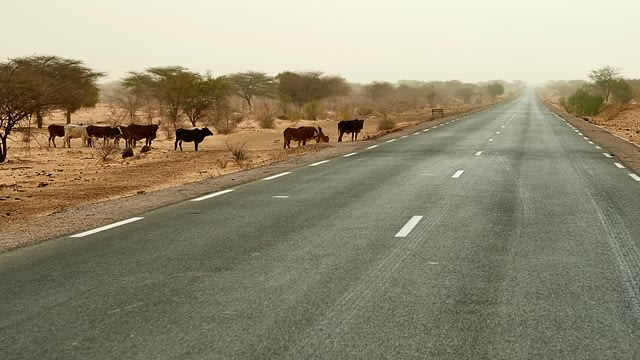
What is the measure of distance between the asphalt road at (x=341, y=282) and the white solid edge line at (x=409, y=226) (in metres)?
0.04

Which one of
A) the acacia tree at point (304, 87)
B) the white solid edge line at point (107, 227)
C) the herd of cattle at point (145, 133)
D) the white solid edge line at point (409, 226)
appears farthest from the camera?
the acacia tree at point (304, 87)

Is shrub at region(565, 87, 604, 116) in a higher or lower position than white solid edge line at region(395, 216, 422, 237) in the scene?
higher

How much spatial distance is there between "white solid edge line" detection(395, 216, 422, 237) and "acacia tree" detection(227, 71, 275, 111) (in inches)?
2999

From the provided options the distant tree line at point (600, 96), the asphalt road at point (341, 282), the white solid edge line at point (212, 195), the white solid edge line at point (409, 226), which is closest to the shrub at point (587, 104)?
the distant tree line at point (600, 96)

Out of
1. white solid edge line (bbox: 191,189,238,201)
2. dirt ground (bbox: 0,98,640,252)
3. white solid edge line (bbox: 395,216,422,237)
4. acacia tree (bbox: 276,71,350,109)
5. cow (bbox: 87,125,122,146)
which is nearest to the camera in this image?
white solid edge line (bbox: 395,216,422,237)

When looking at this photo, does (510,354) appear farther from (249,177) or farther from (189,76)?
(189,76)

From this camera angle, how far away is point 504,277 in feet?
19.0

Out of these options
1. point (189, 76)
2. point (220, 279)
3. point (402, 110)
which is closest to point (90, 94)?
point (189, 76)

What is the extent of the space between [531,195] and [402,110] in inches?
2825

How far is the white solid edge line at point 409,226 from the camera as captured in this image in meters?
7.82

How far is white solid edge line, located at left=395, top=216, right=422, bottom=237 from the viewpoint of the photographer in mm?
7816

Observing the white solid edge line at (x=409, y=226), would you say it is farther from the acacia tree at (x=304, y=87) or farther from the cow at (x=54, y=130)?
the acacia tree at (x=304, y=87)

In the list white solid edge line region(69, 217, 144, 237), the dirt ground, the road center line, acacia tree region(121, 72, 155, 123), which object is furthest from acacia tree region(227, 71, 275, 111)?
white solid edge line region(69, 217, 144, 237)

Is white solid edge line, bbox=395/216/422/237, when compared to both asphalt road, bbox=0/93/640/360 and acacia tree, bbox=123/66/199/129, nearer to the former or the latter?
asphalt road, bbox=0/93/640/360
